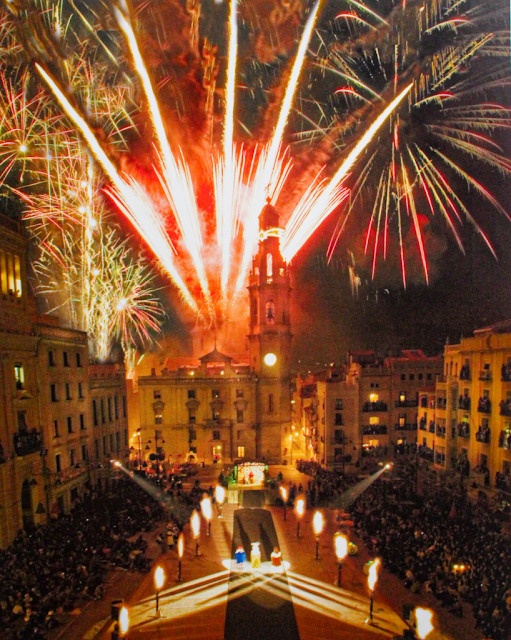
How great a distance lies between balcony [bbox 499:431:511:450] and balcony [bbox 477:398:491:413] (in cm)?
203

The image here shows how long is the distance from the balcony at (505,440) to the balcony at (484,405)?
2.03 meters

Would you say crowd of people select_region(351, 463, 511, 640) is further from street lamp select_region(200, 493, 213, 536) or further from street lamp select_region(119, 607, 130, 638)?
street lamp select_region(119, 607, 130, 638)

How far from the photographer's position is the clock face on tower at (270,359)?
46219 mm

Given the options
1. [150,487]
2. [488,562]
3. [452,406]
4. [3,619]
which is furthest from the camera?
[452,406]

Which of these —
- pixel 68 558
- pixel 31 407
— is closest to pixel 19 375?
pixel 31 407

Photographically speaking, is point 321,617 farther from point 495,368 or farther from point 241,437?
point 241,437

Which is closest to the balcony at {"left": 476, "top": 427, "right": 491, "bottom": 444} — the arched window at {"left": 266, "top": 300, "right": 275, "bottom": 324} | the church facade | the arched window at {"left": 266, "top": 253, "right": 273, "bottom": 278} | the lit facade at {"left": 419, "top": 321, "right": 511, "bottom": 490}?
the lit facade at {"left": 419, "top": 321, "right": 511, "bottom": 490}

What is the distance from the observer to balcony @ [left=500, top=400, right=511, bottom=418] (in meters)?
30.1

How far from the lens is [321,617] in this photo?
57.7 ft

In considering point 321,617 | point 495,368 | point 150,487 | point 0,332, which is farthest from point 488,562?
point 0,332

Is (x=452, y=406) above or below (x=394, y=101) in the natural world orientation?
below

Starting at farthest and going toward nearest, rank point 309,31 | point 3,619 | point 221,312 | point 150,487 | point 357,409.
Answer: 1. point 221,312
2. point 357,409
3. point 150,487
4. point 309,31
5. point 3,619

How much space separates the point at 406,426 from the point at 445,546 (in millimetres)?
24957

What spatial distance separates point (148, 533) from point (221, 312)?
109ft
